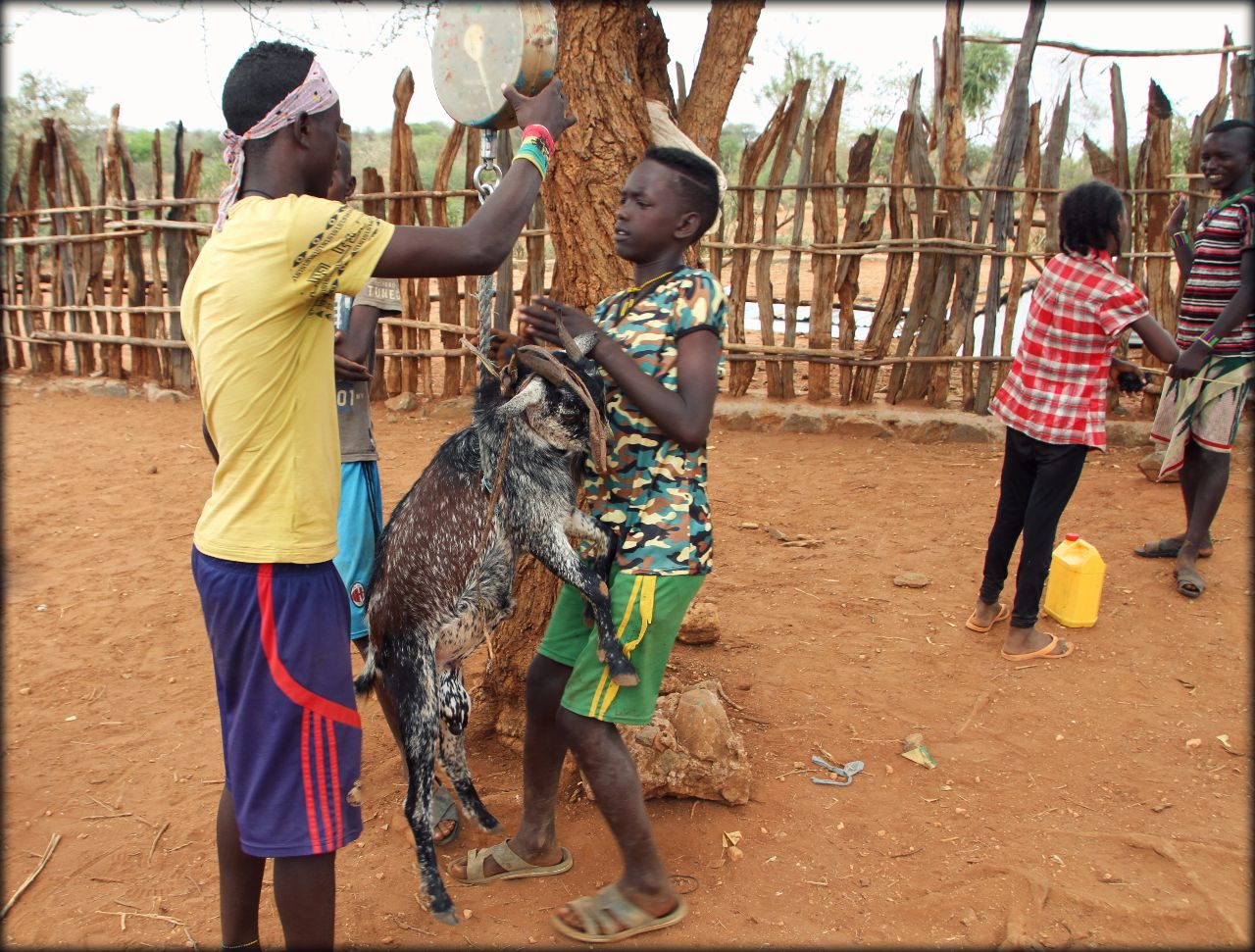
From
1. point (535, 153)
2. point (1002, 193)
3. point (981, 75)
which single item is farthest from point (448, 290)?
point (981, 75)

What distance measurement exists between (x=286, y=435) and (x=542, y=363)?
568mm

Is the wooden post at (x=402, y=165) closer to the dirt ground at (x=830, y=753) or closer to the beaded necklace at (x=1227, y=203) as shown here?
the dirt ground at (x=830, y=753)

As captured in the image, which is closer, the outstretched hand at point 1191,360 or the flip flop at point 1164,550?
the outstretched hand at point 1191,360

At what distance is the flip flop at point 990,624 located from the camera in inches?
164

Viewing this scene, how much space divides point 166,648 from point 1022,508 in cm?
371

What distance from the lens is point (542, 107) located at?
2.02m

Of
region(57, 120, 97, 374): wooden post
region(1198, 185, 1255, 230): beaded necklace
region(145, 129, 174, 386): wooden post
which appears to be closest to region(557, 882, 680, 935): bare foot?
region(1198, 185, 1255, 230): beaded necklace

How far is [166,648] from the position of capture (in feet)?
13.4

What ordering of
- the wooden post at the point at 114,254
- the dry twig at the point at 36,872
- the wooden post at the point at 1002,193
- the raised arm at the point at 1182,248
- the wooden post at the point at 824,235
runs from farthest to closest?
1. the wooden post at the point at 114,254
2. the wooden post at the point at 824,235
3. the wooden post at the point at 1002,193
4. the raised arm at the point at 1182,248
5. the dry twig at the point at 36,872

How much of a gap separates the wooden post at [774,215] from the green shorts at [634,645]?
5587 millimetres

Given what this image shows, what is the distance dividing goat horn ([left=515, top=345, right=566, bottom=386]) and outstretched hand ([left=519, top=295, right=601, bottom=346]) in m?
0.04

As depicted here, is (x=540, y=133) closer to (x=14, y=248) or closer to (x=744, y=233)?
(x=744, y=233)

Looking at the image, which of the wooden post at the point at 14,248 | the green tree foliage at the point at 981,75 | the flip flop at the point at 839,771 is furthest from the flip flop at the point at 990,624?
the green tree foliage at the point at 981,75

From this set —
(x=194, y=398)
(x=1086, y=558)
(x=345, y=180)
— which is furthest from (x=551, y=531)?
(x=194, y=398)
